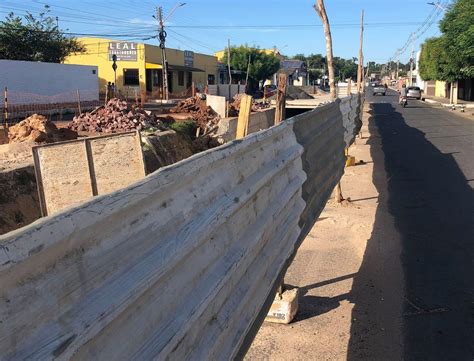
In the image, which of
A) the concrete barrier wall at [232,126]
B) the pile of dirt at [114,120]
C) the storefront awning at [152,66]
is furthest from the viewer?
the storefront awning at [152,66]

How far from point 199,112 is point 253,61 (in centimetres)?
5072

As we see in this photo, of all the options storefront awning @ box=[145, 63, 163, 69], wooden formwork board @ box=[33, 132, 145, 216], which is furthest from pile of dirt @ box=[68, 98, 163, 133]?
storefront awning @ box=[145, 63, 163, 69]

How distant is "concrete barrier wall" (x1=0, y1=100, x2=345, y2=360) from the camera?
116 cm

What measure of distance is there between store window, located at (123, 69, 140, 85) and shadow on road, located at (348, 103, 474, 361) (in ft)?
138

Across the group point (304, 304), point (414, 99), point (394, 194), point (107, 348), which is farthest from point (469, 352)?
point (414, 99)

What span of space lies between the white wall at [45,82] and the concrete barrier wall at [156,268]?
24713 millimetres

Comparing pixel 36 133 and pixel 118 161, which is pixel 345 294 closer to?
pixel 118 161

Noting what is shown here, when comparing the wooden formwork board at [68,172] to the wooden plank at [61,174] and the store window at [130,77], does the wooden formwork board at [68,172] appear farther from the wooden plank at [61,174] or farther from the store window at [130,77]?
the store window at [130,77]

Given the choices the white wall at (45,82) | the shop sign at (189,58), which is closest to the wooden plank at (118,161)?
the white wall at (45,82)

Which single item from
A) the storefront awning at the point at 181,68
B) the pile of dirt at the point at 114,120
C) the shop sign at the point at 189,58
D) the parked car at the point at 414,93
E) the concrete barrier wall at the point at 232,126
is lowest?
the parked car at the point at 414,93

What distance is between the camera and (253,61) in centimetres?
7256

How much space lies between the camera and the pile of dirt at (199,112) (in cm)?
2001

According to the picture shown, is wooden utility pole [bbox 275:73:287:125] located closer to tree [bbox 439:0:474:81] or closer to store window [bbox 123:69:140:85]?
tree [bbox 439:0:474:81]

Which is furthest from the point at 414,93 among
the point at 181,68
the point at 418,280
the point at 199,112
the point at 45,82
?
the point at 418,280
